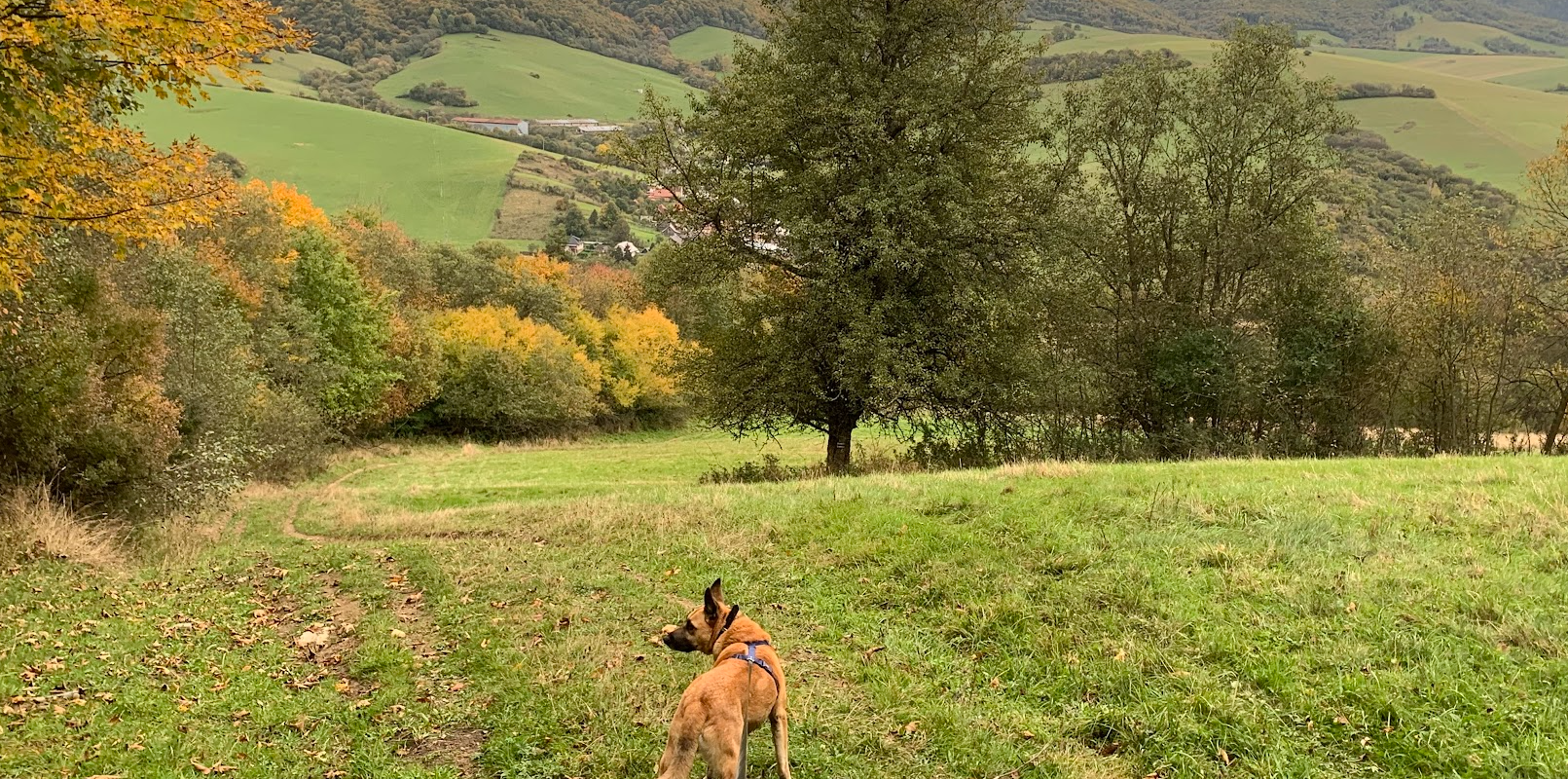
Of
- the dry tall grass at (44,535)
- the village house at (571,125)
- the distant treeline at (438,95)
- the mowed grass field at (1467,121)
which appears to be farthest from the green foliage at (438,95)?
the dry tall grass at (44,535)

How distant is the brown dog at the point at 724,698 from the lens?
4516 mm

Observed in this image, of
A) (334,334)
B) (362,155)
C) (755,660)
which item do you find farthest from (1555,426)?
(362,155)

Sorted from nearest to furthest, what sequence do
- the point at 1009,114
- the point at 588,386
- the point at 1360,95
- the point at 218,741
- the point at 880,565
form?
the point at 218,741
the point at 880,565
the point at 1009,114
the point at 588,386
the point at 1360,95

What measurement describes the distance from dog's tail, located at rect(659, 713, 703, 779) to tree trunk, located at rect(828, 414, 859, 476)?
701 inches

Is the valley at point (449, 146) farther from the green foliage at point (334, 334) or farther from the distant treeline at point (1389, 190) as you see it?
the green foliage at point (334, 334)

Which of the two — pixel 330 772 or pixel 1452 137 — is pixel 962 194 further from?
pixel 1452 137

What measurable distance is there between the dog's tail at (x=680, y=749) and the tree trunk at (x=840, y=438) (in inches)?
701

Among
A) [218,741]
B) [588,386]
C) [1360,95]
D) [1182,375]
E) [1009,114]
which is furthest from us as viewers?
[1360,95]

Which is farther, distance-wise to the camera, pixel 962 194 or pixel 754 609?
pixel 962 194

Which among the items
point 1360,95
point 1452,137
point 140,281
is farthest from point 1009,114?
point 1360,95

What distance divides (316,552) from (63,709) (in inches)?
298

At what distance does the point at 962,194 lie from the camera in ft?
64.7

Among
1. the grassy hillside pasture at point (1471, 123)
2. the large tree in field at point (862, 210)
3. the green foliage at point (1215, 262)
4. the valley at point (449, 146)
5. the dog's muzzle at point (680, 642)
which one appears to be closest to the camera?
the dog's muzzle at point (680, 642)

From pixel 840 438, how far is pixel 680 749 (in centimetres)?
1905
